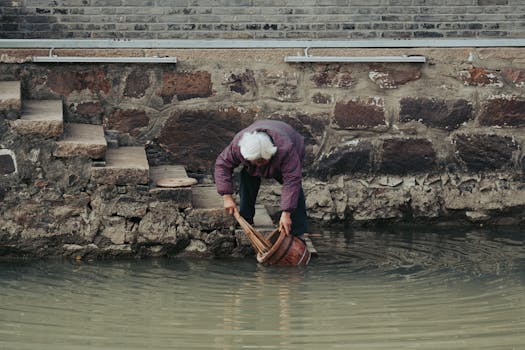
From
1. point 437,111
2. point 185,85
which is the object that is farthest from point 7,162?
point 437,111

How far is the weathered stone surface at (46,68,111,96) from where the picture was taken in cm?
1105

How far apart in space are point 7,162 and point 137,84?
66.7 inches

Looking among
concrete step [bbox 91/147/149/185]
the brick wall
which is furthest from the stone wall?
concrete step [bbox 91/147/149/185]

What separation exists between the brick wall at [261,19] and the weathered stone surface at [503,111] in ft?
2.21

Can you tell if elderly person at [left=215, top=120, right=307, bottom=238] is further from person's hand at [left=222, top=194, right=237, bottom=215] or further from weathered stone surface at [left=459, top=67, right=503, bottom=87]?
weathered stone surface at [left=459, top=67, right=503, bottom=87]

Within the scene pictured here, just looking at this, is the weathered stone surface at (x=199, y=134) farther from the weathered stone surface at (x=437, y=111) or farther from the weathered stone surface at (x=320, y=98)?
the weathered stone surface at (x=437, y=111)

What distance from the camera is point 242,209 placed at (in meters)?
10.2

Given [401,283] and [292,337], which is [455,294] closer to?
[401,283]

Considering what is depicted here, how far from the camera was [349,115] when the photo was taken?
450 inches

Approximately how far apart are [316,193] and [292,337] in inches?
157

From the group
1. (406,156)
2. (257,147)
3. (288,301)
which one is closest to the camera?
(288,301)

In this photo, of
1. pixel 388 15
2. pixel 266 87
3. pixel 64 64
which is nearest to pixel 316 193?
pixel 266 87

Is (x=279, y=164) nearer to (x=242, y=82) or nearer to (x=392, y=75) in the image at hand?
(x=242, y=82)

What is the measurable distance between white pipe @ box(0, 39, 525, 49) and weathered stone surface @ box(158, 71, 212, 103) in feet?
0.85
